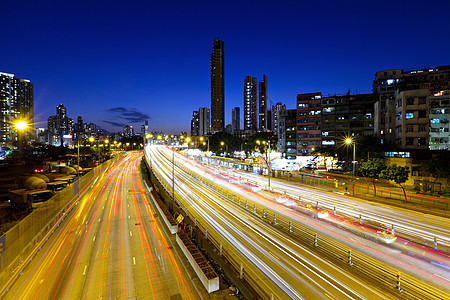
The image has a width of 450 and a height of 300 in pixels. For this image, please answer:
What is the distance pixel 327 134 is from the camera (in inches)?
2933

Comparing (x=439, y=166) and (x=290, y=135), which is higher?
(x=290, y=135)

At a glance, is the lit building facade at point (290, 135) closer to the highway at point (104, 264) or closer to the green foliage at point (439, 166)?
the green foliage at point (439, 166)

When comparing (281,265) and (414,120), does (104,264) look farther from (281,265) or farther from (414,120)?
(414,120)

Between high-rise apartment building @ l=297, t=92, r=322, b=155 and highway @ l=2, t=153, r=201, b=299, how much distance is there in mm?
64816

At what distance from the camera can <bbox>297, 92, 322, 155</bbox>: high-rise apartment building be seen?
3007 inches

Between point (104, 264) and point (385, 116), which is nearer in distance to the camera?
point (104, 264)

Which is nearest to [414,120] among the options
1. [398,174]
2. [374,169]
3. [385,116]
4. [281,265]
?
[385,116]

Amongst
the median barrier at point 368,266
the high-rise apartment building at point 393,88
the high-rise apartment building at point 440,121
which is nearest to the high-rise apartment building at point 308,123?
the high-rise apartment building at point 393,88

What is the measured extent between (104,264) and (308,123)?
75040mm

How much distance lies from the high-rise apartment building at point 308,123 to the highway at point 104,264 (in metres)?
64.8

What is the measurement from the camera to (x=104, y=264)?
47.0ft

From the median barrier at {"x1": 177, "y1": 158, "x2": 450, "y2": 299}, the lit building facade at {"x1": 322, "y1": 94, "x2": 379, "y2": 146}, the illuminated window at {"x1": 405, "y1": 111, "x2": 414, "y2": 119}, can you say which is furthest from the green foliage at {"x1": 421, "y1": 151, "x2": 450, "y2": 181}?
the lit building facade at {"x1": 322, "y1": 94, "x2": 379, "y2": 146}

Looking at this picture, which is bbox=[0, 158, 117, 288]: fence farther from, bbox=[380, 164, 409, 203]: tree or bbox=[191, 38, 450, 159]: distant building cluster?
bbox=[191, 38, 450, 159]: distant building cluster

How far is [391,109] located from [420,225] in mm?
44590
